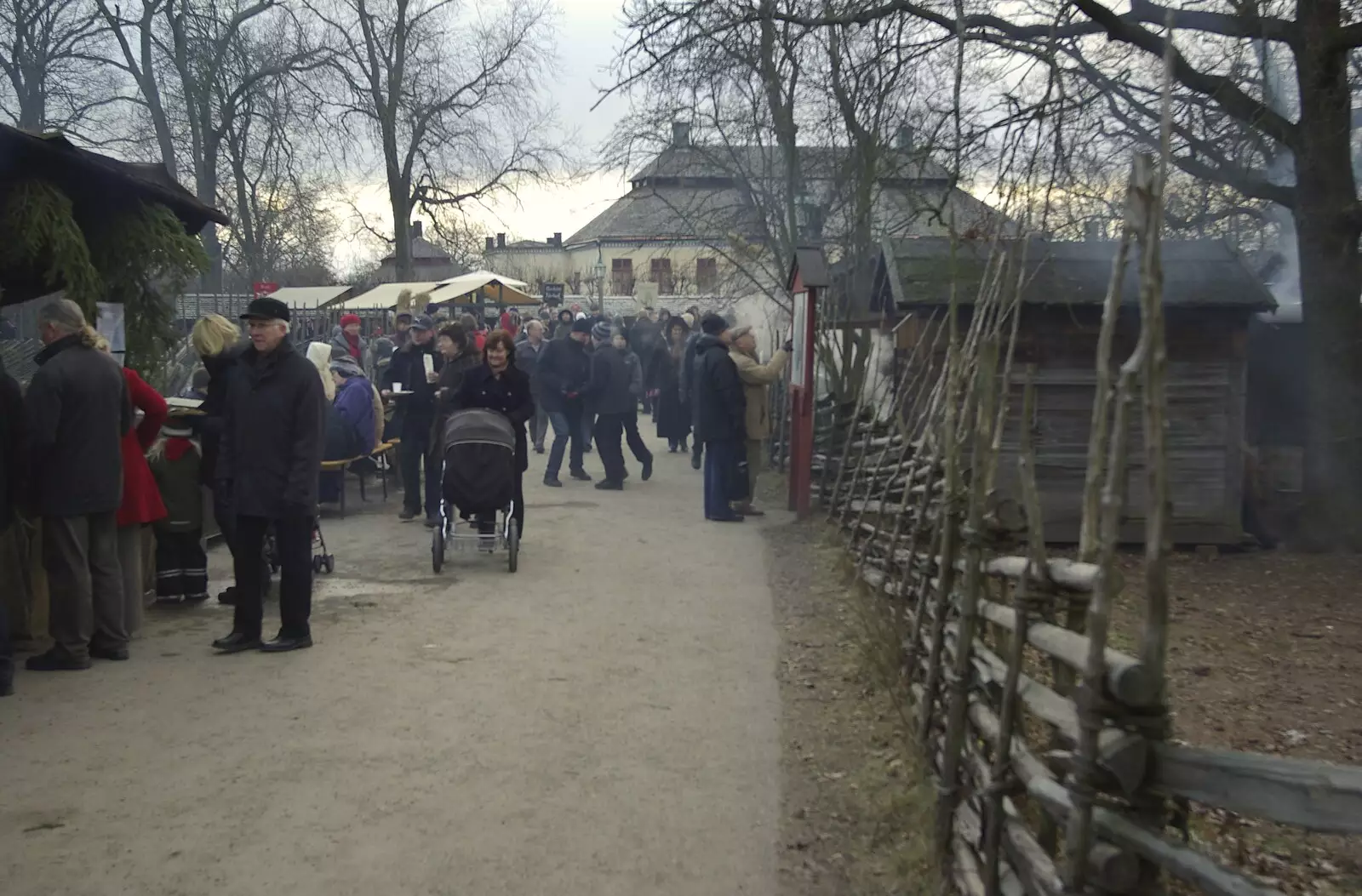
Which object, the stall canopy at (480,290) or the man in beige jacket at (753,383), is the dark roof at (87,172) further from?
the stall canopy at (480,290)

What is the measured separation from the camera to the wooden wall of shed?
1149 centimetres

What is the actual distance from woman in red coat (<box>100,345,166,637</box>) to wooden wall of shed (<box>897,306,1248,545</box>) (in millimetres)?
6849

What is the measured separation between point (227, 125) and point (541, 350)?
52.5 ft

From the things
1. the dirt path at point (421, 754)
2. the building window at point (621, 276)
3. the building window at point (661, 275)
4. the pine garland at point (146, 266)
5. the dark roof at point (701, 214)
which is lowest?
the dirt path at point (421, 754)

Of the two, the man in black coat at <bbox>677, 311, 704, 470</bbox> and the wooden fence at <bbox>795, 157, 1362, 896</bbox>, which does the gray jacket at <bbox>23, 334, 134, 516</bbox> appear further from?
the man in black coat at <bbox>677, 311, 704, 470</bbox>

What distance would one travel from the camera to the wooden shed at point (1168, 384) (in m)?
11.4

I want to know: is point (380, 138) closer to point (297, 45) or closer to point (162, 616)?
point (297, 45)

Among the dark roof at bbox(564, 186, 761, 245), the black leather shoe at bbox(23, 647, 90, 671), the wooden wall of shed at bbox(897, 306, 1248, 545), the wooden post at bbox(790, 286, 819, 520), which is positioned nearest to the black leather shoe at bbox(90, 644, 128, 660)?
the black leather shoe at bbox(23, 647, 90, 671)

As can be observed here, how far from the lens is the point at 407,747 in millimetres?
5738

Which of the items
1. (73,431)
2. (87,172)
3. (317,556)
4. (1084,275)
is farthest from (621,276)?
(73,431)

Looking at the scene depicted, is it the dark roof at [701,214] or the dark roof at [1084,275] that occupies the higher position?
the dark roof at [701,214]

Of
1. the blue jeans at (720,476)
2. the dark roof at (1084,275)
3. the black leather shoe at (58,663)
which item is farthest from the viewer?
the blue jeans at (720,476)

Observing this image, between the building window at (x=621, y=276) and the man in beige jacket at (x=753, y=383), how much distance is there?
60275mm

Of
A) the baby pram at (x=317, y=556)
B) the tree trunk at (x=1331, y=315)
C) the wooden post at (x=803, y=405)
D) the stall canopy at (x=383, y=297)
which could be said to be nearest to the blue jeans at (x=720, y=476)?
the wooden post at (x=803, y=405)
